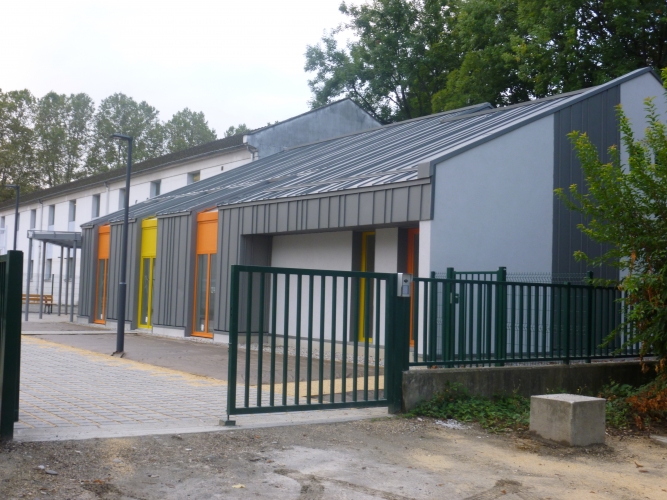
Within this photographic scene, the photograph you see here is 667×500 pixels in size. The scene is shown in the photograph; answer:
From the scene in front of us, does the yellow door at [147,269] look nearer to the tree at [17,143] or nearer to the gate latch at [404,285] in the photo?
the gate latch at [404,285]

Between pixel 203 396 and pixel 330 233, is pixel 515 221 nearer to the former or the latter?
pixel 330 233

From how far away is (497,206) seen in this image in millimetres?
14852

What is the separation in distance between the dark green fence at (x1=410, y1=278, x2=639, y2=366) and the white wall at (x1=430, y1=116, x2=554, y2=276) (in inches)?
112

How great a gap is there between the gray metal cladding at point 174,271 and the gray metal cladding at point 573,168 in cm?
1014

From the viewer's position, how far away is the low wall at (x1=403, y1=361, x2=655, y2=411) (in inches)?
362

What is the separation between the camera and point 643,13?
28156mm

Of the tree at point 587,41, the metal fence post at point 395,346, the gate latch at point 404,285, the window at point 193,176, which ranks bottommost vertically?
the metal fence post at point 395,346

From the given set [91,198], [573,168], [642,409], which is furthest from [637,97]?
[91,198]

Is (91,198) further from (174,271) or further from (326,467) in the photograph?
(326,467)

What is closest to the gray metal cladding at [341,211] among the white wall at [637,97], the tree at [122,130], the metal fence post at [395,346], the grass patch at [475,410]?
the grass patch at [475,410]

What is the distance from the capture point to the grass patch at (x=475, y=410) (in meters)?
8.84

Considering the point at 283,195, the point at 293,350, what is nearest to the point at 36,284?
the point at 283,195

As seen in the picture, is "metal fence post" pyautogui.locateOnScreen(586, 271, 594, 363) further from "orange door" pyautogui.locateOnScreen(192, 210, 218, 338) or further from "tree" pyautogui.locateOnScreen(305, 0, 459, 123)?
"tree" pyautogui.locateOnScreen(305, 0, 459, 123)

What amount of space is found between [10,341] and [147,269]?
17.7 metres
